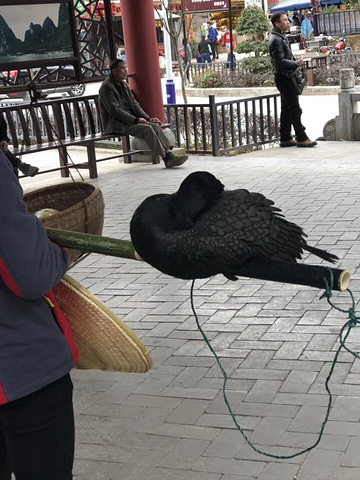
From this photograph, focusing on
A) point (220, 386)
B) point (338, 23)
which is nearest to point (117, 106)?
point (220, 386)

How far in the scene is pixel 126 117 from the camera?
11094 millimetres

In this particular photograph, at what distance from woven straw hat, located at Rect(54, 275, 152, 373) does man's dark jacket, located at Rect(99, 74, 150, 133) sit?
9086 mm

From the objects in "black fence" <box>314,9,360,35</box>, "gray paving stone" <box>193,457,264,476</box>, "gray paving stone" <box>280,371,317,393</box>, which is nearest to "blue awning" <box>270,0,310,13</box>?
"black fence" <box>314,9,360,35</box>

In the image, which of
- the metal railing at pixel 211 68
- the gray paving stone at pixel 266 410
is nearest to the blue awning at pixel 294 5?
the metal railing at pixel 211 68

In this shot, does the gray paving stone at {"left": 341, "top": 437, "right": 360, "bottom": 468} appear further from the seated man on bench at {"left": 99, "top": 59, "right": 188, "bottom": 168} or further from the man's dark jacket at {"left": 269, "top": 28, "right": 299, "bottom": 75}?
the man's dark jacket at {"left": 269, "top": 28, "right": 299, "bottom": 75}

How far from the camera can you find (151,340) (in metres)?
4.98

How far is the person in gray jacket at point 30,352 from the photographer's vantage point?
190 cm

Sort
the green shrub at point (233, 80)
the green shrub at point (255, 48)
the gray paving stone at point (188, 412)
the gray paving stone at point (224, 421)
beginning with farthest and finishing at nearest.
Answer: the green shrub at point (255, 48)
the green shrub at point (233, 80)
the gray paving stone at point (188, 412)
the gray paving stone at point (224, 421)

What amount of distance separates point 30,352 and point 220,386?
7.76 feet

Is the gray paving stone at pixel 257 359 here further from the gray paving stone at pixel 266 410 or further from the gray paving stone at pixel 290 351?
the gray paving stone at pixel 266 410

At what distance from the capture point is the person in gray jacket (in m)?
1.90

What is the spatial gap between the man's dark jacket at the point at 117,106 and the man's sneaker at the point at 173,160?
661 millimetres

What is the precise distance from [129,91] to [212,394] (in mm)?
7804

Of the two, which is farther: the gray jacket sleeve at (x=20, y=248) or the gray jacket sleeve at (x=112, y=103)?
the gray jacket sleeve at (x=112, y=103)
